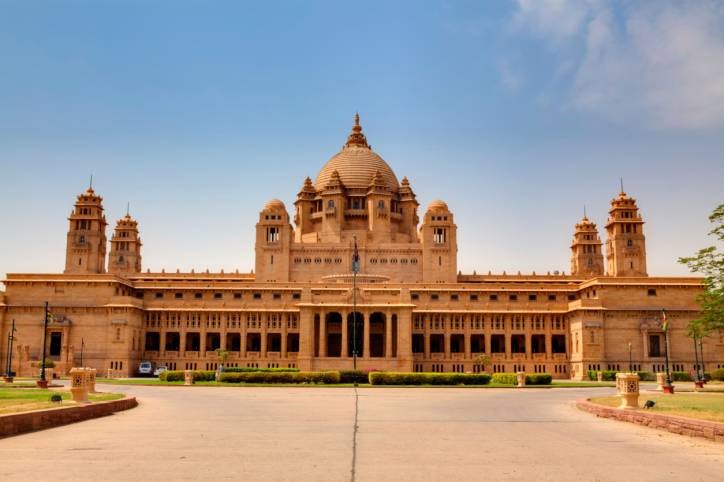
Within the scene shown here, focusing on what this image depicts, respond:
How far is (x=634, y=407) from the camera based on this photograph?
32.4 m

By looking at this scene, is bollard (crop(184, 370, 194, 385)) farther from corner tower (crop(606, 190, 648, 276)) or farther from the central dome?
corner tower (crop(606, 190, 648, 276))

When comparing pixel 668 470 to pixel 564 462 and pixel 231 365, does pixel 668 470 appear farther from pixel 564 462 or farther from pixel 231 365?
pixel 231 365

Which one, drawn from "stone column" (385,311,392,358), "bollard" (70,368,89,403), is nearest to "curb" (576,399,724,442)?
"bollard" (70,368,89,403)

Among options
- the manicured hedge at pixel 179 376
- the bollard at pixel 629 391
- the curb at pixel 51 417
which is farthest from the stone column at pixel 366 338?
the bollard at pixel 629 391

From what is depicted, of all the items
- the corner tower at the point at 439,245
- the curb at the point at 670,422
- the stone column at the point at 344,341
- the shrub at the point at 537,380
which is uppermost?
the corner tower at the point at 439,245

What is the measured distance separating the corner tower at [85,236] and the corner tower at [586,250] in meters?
76.5

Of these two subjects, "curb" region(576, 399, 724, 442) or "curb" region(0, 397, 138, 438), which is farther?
"curb" region(0, 397, 138, 438)

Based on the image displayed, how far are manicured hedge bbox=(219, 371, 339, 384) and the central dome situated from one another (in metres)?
63.5

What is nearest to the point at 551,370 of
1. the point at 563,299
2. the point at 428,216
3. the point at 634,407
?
the point at 563,299

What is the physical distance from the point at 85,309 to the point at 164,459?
255 feet

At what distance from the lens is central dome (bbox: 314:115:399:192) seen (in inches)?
4811

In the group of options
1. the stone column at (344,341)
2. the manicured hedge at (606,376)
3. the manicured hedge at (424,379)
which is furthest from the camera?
the stone column at (344,341)

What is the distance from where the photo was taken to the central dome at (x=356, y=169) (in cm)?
12219

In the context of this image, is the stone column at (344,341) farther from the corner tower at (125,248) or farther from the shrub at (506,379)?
the corner tower at (125,248)
